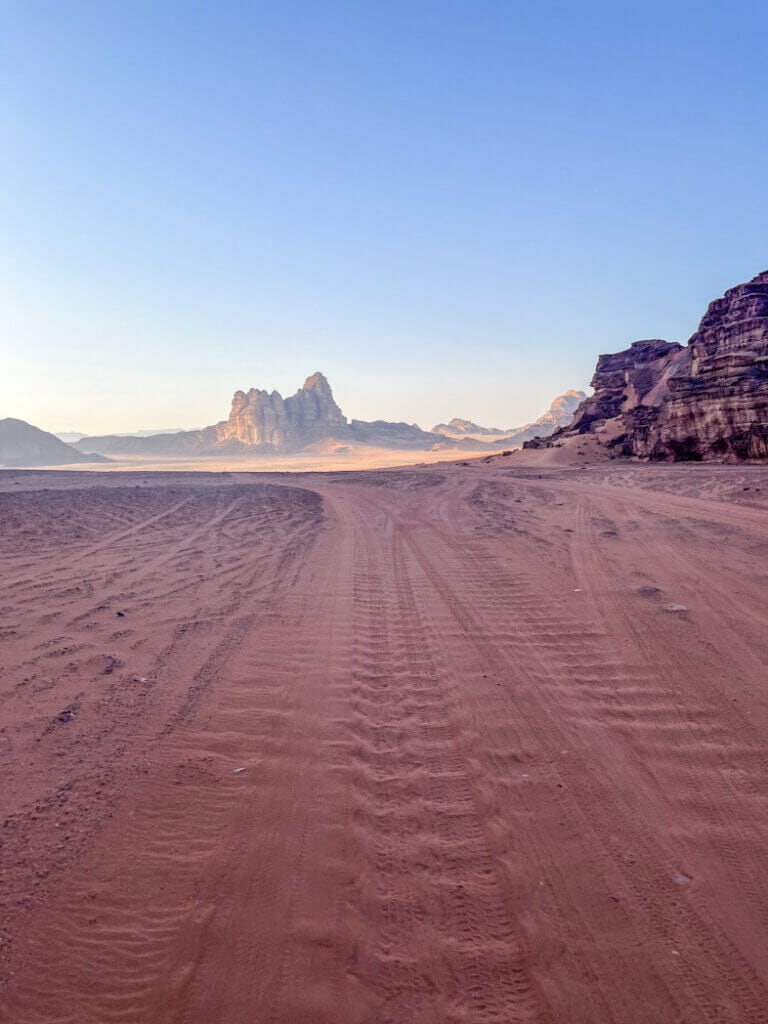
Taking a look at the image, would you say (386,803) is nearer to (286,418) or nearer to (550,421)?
(286,418)

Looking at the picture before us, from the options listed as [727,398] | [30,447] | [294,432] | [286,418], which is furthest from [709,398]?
[30,447]

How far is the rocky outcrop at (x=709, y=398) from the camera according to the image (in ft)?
79.6

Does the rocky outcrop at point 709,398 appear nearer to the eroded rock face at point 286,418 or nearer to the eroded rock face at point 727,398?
the eroded rock face at point 727,398

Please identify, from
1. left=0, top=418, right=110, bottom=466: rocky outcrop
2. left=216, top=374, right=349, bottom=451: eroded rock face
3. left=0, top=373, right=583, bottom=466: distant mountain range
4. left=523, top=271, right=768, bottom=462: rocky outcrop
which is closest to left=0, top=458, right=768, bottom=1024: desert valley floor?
left=523, top=271, right=768, bottom=462: rocky outcrop

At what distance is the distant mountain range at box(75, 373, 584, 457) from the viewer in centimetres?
14050

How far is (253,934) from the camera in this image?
7.87 ft

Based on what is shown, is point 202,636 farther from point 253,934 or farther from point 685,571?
point 685,571

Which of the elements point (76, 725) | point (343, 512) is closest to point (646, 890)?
point (76, 725)

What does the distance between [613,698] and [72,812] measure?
A: 396cm

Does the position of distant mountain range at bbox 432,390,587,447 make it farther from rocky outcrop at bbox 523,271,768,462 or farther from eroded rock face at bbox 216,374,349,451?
rocky outcrop at bbox 523,271,768,462

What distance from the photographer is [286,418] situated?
14738 cm

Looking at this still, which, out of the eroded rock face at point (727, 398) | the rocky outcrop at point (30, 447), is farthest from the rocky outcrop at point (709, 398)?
the rocky outcrop at point (30, 447)

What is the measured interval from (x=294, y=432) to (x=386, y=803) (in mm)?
144766

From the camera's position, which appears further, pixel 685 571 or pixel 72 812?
pixel 685 571
